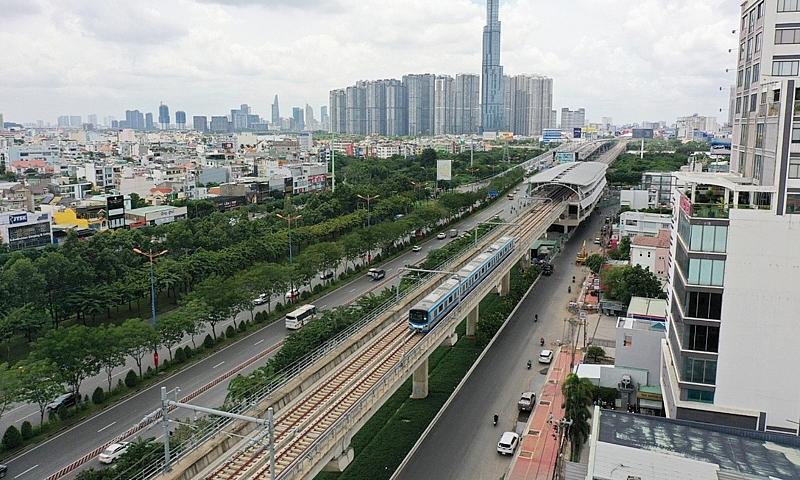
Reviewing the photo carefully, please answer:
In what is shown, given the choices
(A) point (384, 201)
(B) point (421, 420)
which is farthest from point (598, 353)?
(A) point (384, 201)

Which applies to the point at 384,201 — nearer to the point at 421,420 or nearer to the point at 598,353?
the point at 598,353

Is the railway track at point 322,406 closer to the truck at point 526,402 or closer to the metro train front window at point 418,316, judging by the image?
the metro train front window at point 418,316

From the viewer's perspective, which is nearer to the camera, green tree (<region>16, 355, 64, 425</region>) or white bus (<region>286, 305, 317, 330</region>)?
green tree (<region>16, 355, 64, 425</region>)

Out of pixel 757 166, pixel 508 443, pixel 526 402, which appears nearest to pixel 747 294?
pixel 757 166

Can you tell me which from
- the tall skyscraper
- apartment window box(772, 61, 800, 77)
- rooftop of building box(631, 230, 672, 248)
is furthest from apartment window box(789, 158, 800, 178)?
rooftop of building box(631, 230, 672, 248)

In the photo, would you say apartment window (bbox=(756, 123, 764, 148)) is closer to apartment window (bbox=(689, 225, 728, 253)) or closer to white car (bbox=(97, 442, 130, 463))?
apartment window (bbox=(689, 225, 728, 253))
